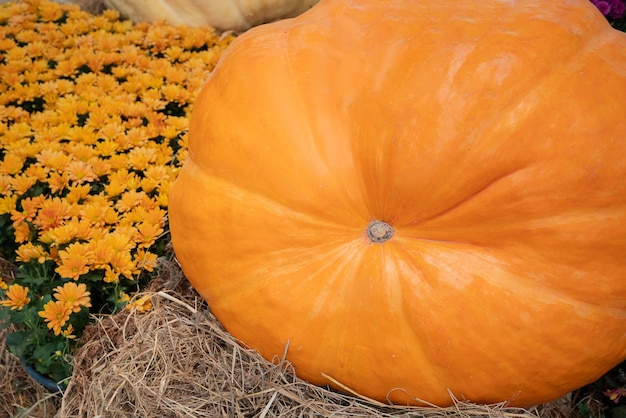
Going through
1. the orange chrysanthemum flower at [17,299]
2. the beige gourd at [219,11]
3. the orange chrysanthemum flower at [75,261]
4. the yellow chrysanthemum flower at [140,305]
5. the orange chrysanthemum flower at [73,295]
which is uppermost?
the beige gourd at [219,11]

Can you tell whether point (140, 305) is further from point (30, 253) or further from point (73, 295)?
point (30, 253)

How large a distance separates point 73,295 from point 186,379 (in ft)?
1.35

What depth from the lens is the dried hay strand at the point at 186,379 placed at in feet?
5.20

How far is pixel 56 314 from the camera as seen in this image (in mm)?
1779

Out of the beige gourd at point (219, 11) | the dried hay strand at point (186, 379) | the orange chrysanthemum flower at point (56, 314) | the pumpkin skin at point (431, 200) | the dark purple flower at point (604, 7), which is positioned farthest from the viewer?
the beige gourd at point (219, 11)

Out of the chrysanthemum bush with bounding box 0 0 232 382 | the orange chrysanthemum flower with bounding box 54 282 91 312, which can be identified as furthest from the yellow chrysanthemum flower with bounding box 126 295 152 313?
the orange chrysanthemum flower with bounding box 54 282 91 312

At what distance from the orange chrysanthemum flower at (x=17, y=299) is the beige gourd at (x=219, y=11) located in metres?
1.82

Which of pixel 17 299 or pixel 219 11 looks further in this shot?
pixel 219 11

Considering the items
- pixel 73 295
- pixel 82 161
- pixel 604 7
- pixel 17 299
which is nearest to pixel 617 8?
pixel 604 7

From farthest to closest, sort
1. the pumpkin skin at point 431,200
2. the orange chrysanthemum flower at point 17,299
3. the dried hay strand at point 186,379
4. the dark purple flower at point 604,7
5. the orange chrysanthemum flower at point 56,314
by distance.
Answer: the dark purple flower at point 604,7
the orange chrysanthemum flower at point 17,299
the orange chrysanthemum flower at point 56,314
the dried hay strand at point 186,379
the pumpkin skin at point 431,200

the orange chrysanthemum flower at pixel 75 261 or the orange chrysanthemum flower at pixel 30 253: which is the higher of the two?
the orange chrysanthemum flower at pixel 75 261

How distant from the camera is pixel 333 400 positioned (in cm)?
163

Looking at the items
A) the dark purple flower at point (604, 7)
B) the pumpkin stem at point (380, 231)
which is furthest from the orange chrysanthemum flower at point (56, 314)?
the dark purple flower at point (604, 7)

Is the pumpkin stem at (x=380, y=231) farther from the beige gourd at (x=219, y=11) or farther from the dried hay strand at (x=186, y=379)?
the beige gourd at (x=219, y=11)
